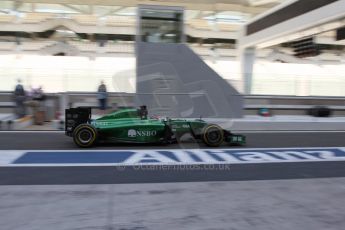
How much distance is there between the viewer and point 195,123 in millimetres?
10664

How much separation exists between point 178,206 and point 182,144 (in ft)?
17.0

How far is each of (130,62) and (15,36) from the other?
72.2ft

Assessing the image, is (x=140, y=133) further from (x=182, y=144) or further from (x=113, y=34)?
(x=113, y=34)

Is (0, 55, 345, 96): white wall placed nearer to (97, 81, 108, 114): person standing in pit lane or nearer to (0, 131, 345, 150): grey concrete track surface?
(97, 81, 108, 114): person standing in pit lane

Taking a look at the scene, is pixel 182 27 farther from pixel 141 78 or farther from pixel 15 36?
pixel 15 36

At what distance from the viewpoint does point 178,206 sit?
555cm

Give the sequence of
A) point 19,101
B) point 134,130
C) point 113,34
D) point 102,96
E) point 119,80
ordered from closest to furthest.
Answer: point 134,130 < point 19,101 < point 102,96 < point 119,80 < point 113,34

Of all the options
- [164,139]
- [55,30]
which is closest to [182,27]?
[164,139]

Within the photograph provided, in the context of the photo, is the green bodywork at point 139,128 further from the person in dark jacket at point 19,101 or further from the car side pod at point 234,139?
the person in dark jacket at point 19,101

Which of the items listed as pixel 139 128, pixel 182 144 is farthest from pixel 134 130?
pixel 182 144

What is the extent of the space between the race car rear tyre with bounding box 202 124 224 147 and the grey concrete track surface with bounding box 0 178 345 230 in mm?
3577

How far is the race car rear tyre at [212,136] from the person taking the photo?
10.5 meters

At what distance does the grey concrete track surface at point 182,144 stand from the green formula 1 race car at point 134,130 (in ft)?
0.78

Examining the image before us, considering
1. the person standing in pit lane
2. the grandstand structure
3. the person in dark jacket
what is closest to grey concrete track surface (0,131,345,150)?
the person in dark jacket
